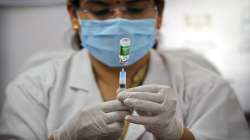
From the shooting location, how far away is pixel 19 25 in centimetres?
120

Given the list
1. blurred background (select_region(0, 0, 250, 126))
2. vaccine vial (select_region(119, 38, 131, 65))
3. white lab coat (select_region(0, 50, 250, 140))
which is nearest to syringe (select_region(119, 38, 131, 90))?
vaccine vial (select_region(119, 38, 131, 65))

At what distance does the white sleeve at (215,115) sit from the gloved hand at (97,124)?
0.19 m

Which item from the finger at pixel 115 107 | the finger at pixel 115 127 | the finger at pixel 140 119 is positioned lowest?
the finger at pixel 115 127

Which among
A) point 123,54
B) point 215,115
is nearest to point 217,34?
point 215,115

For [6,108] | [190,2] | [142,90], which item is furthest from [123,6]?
[190,2]

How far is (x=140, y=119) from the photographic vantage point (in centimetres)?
79

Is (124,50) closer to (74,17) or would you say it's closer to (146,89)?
(146,89)

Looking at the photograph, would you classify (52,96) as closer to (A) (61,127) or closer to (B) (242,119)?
(A) (61,127)

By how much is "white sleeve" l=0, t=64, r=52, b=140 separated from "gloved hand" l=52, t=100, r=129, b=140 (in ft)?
0.25

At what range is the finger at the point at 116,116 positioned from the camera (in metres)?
0.80

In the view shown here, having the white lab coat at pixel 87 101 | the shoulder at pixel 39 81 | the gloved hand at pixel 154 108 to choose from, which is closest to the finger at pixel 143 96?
the gloved hand at pixel 154 108

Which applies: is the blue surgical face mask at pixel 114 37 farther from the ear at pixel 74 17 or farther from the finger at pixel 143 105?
the finger at pixel 143 105

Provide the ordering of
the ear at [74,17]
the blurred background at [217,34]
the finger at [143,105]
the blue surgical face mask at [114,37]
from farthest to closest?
the blurred background at [217,34] < the ear at [74,17] < the blue surgical face mask at [114,37] < the finger at [143,105]

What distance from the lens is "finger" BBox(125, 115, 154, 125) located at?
30.8 inches
